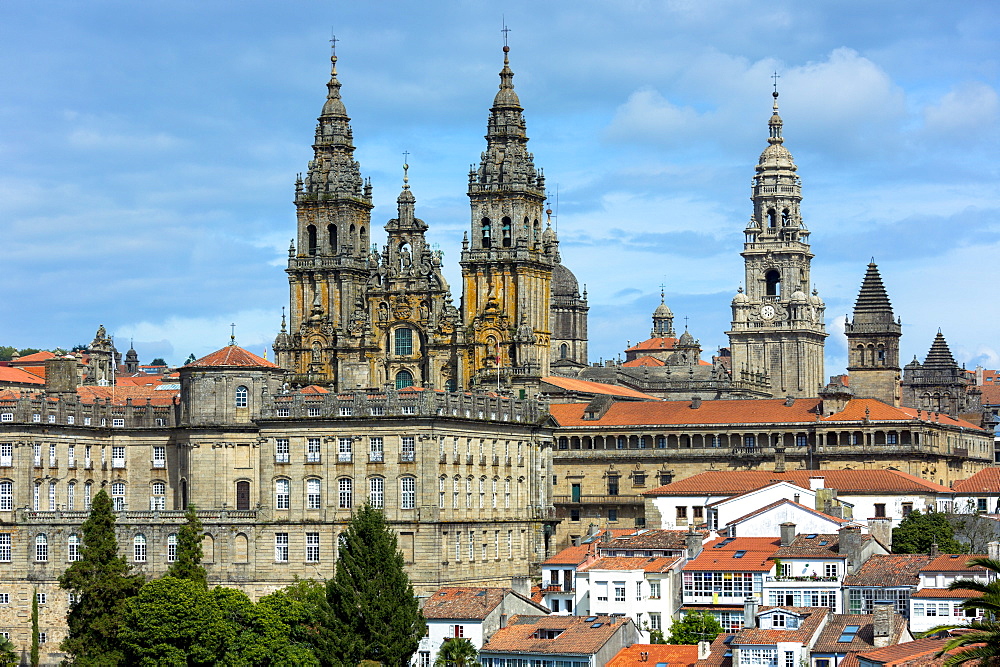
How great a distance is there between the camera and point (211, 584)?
13275 cm

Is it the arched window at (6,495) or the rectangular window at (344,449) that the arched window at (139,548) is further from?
the rectangular window at (344,449)

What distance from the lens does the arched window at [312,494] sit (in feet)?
433

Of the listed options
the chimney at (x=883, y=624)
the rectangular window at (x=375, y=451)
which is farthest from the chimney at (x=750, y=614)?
the rectangular window at (x=375, y=451)

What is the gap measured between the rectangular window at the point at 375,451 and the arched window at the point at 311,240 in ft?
153

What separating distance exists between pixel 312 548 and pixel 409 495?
23.2 ft

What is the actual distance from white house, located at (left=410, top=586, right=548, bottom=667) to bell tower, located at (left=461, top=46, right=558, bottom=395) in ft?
177

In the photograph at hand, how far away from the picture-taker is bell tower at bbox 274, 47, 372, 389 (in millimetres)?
171750

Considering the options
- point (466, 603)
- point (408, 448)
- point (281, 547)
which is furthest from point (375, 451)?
point (466, 603)

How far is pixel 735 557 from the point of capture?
114438mm

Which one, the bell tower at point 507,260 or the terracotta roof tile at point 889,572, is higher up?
the bell tower at point 507,260

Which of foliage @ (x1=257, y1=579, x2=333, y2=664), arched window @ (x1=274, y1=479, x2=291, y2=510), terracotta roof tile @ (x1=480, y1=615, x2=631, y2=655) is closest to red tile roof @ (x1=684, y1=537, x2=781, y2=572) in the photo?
terracotta roof tile @ (x1=480, y1=615, x2=631, y2=655)

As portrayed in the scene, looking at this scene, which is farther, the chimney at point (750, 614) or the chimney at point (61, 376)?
the chimney at point (61, 376)

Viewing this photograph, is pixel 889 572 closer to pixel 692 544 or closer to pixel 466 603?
pixel 692 544

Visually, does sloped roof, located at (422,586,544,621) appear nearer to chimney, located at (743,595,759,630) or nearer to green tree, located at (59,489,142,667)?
chimney, located at (743,595,759,630)
